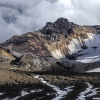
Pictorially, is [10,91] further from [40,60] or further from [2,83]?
[40,60]

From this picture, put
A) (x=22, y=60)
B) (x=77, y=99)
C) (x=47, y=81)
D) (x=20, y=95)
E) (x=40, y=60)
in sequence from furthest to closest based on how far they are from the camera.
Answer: (x=40, y=60) < (x=22, y=60) < (x=47, y=81) < (x=20, y=95) < (x=77, y=99)

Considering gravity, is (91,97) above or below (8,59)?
below

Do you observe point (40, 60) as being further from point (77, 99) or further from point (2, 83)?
point (77, 99)

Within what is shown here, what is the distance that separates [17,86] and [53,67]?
81624mm

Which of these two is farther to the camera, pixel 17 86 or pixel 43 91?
pixel 17 86

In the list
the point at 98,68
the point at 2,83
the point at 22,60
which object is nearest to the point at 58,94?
the point at 2,83

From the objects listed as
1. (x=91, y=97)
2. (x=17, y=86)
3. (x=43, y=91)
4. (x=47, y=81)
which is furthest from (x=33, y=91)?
(x=47, y=81)

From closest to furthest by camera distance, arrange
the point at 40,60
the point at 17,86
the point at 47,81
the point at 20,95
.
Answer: the point at 20,95
the point at 17,86
the point at 47,81
the point at 40,60

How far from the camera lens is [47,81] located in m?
79.3

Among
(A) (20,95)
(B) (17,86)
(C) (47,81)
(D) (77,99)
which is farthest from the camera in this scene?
(C) (47,81)

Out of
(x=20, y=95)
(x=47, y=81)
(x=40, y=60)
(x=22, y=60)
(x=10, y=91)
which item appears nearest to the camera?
(x=20, y=95)

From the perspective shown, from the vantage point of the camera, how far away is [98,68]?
149 meters

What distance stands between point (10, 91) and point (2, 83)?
9.30m

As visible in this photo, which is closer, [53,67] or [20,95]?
[20,95]
